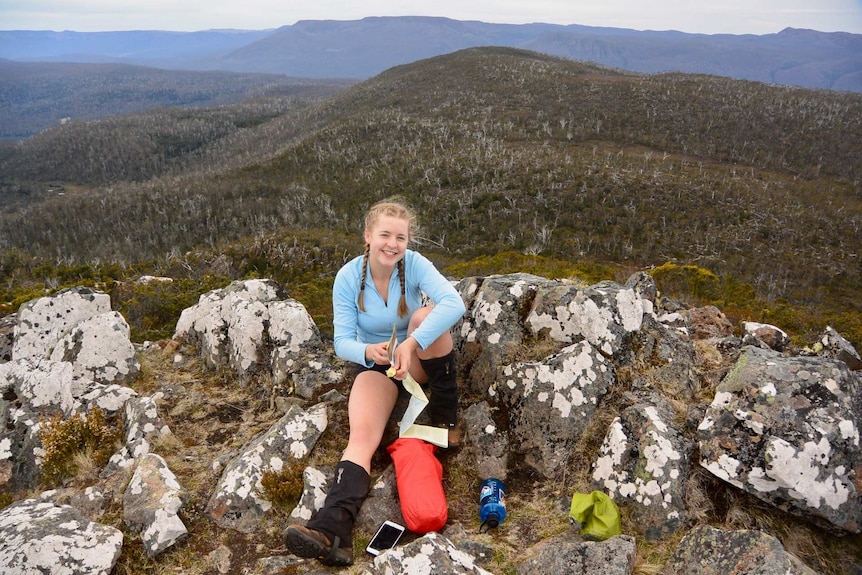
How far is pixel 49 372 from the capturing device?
5.41 metres

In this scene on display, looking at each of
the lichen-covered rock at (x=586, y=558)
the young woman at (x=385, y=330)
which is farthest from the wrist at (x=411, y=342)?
the lichen-covered rock at (x=586, y=558)

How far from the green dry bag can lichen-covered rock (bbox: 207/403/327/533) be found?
253cm

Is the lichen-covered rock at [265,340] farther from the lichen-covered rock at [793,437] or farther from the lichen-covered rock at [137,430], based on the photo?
the lichen-covered rock at [793,437]

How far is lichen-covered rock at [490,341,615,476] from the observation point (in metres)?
4.36

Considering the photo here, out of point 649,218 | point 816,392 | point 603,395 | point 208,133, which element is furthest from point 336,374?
point 208,133

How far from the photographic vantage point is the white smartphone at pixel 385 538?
3.56 meters

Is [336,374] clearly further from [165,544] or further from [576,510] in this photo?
[576,510]

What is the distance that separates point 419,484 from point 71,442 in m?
3.64

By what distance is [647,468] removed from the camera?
149 inches

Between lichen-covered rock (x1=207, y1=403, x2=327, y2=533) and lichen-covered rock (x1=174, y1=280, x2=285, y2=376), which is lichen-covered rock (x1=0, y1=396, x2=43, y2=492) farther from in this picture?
lichen-covered rock (x1=207, y1=403, x2=327, y2=533)

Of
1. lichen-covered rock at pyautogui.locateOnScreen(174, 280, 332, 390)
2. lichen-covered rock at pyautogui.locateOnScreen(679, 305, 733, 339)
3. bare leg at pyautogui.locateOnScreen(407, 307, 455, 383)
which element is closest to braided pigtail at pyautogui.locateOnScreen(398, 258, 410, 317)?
bare leg at pyautogui.locateOnScreen(407, 307, 455, 383)

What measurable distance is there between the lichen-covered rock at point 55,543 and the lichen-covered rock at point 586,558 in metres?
3.12

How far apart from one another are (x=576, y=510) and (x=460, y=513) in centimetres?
98

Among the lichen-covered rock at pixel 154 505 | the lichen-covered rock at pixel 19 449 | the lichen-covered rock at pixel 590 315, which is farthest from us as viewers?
the lichen-covered rock at pixel 590 315
